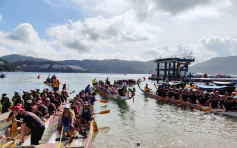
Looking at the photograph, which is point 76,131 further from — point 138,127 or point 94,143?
point 138,127

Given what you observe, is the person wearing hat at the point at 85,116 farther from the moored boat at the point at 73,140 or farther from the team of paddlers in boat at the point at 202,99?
the team of paddlers in boat at the point at 202,99

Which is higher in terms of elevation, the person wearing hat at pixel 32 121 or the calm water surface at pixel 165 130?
the person wearing hat at pixel 32 121

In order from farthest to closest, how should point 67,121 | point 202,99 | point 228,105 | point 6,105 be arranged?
1. point 202,99
2. point 228,105
3. point 6,105
4. point 67,121

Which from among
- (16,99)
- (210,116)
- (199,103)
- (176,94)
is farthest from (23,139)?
(176,94)

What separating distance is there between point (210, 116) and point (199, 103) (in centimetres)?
330

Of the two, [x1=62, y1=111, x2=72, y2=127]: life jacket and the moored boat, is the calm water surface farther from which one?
[x1=62, y1=111, x2=72, y2=127]: life jacket

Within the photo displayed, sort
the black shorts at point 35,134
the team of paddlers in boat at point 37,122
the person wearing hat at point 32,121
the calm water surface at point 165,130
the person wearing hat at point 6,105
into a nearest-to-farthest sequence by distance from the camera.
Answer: the person wearing hat at point 32,121
the team of paddlers in boat at point 37,122
the black shorts at point 35,134
the calm water surface at point 165,130
the person wearing hat at point 6,105

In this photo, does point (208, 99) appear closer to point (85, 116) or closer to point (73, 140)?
point (85, 116)

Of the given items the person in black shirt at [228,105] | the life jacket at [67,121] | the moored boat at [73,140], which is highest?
the life jacket at [67,121]

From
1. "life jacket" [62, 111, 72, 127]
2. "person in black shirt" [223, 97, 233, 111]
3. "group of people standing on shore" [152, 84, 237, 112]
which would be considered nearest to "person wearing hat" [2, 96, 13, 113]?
"life jacket" [62, 111, 72, 127]

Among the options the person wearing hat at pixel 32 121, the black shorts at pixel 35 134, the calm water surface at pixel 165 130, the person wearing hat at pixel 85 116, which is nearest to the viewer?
the person wearing hat at pixel 32 121

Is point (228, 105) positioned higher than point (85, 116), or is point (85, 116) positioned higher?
point (85, 116)

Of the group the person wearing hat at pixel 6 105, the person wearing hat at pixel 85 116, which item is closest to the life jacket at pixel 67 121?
the person wearing hat at pixel 85 116

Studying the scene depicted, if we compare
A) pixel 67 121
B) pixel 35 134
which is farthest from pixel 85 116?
pixel 35 134
